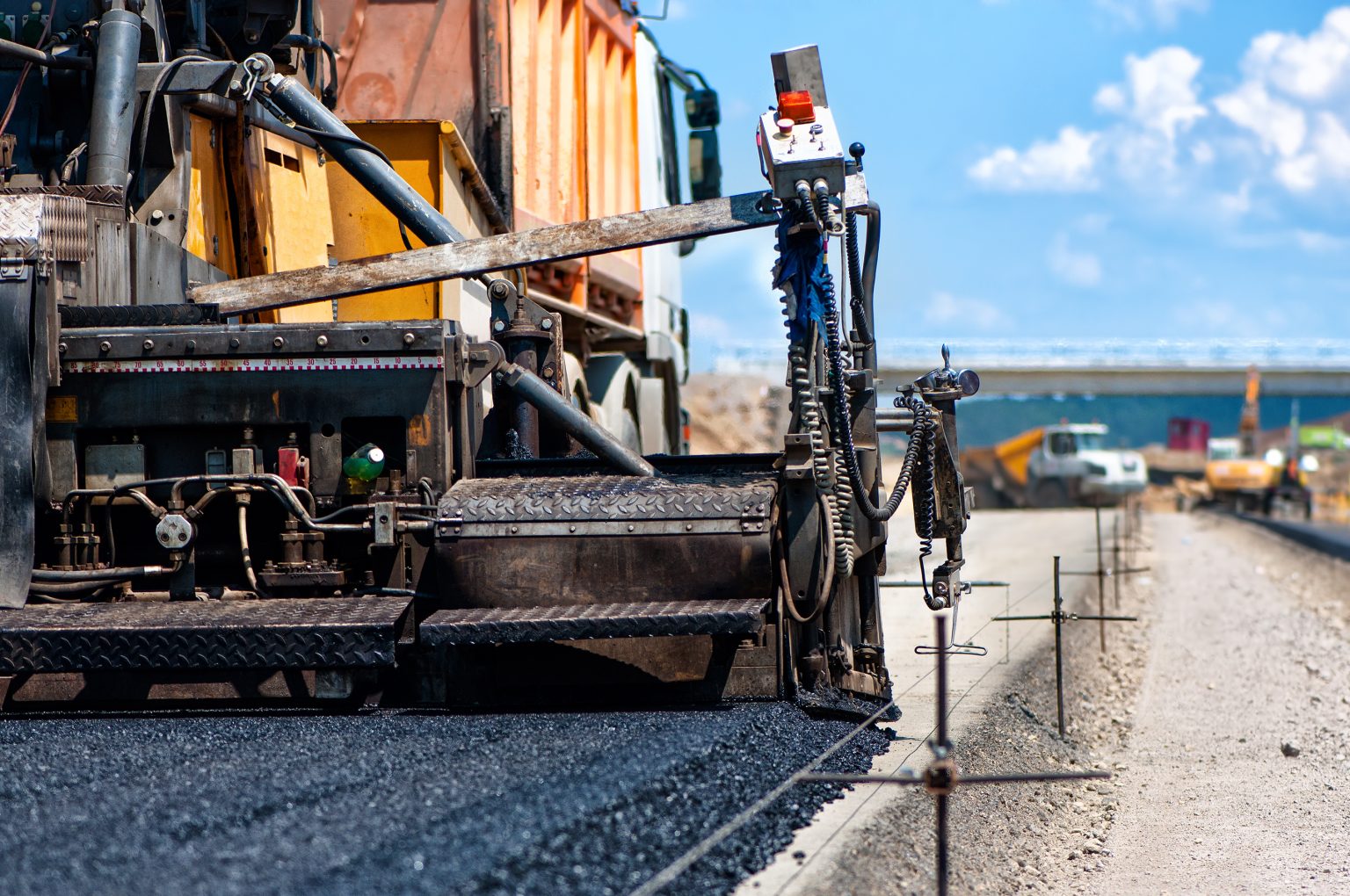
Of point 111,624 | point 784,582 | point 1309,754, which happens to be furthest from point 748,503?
point 1309,754

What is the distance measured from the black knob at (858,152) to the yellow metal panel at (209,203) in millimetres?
2631

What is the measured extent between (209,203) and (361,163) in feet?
2.15

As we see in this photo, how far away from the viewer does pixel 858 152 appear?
19.8 ft

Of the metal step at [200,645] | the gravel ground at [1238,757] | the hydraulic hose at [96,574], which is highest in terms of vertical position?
the hydraulic hose at [96,574]

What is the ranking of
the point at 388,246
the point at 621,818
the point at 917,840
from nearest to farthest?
the point at 621,818
the point at 917,840
the point at 388,246

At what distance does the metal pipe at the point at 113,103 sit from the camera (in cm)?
604

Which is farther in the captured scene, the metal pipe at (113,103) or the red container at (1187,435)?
the red container at (1187,435)

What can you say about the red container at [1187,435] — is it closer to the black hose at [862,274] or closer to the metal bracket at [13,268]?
the black hose at [862,274]

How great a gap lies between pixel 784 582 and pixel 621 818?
5.67ft

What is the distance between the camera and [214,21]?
23.8 ft

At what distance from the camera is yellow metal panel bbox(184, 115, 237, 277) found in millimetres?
6488

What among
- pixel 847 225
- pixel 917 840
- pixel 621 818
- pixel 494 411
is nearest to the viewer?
pixel 621 818

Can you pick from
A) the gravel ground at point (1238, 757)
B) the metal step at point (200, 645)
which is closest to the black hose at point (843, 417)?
the gravel ground at point (1238, 757)

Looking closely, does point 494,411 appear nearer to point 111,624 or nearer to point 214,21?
point 111,624
